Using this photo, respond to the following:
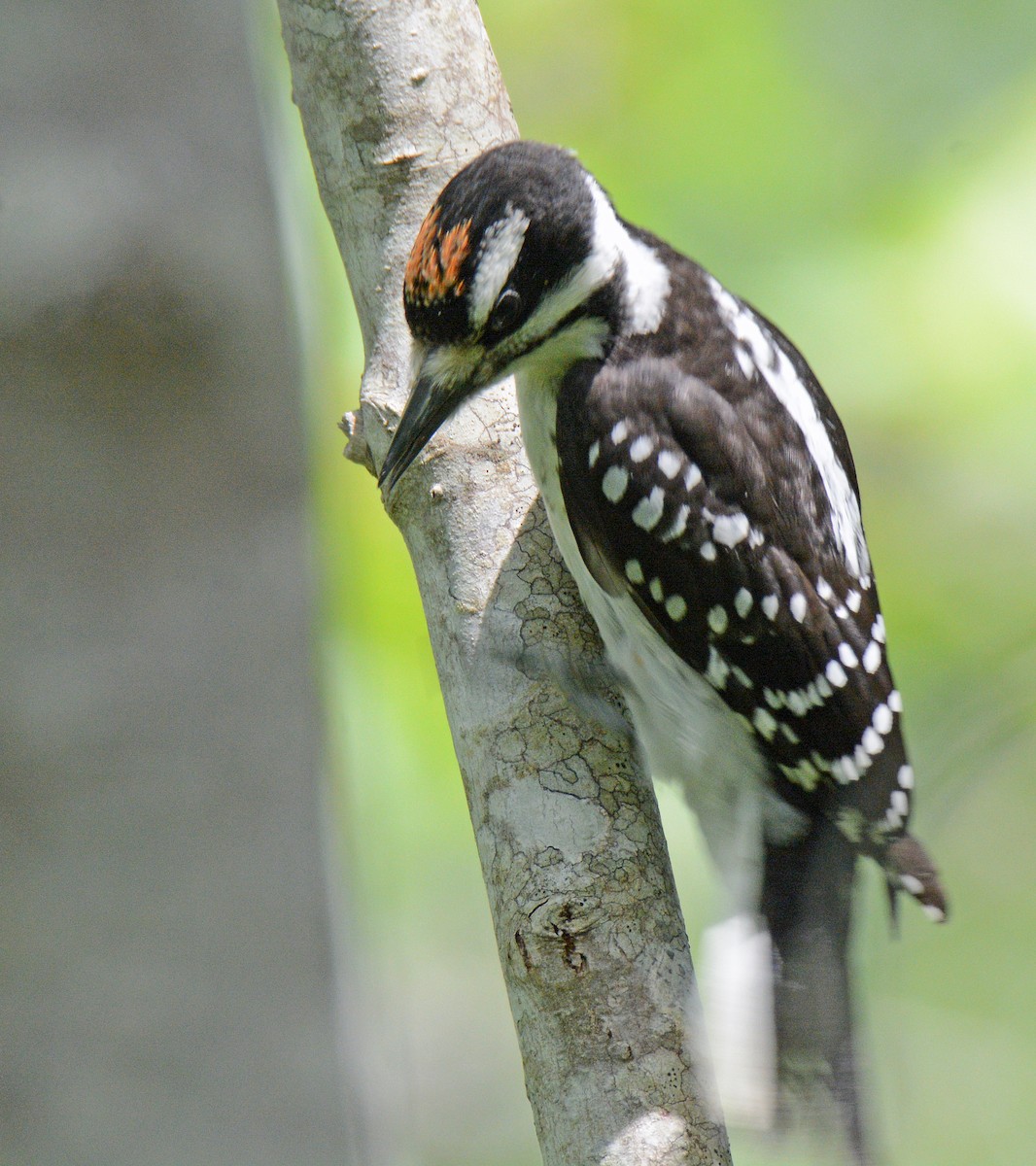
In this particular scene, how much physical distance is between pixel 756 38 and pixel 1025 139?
0.84 metres

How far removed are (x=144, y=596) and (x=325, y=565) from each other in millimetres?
815

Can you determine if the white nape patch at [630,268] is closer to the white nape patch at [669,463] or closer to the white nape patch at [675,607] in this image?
the white nape patch at [669,463]

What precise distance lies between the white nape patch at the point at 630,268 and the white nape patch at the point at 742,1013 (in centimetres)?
92

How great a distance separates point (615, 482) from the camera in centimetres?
157

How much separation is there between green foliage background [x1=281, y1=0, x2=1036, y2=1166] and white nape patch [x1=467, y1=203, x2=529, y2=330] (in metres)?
1.18

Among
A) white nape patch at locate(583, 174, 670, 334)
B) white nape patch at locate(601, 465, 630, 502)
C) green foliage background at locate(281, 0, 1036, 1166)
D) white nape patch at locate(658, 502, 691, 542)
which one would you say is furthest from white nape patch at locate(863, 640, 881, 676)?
green foliage background at locate(281, 0, 1036, 1166)

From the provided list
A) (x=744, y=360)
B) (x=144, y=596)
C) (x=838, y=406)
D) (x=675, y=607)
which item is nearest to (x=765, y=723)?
(x=675, y=607)

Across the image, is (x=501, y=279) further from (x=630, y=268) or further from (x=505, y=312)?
(x=630, y=268)

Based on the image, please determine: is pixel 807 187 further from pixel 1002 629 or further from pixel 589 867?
pixel 589 867

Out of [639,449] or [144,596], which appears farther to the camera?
[144,596]

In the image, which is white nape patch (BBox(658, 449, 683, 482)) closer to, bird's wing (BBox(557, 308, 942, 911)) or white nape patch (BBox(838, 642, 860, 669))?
bird's wing (BBox(557, 308, 942, 911))

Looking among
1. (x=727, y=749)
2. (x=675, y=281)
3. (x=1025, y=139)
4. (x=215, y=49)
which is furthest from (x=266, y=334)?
(x=1025, y=139)

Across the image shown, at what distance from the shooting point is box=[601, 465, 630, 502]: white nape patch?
61.3 inches

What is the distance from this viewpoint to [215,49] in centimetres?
178
